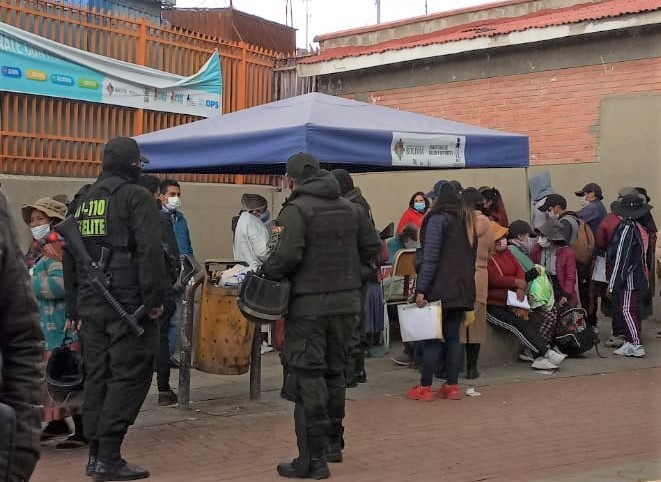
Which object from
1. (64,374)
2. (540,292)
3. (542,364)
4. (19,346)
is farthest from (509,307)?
(19,346)

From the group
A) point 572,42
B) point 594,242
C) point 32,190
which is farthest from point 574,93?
point 32,190

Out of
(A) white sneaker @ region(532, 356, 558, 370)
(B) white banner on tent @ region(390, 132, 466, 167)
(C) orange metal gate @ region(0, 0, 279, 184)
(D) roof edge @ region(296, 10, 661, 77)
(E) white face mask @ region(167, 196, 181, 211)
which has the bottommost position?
(A) white sneaker @ region(532, 356, 558, 370)

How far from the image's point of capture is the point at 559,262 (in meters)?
10.2

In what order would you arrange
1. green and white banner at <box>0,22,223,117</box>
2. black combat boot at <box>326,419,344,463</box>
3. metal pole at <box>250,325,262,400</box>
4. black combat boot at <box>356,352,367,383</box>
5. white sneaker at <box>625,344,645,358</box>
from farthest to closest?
green and white banner at <box>0,22,223,117</box> < white sneaker at <box>625,344,645,358</box> < black combat boot at <box>356,352,367,383</box> < metal pole at <box>250,325,262,400</box> < black combat boot at <box>326,419,344,463</box>

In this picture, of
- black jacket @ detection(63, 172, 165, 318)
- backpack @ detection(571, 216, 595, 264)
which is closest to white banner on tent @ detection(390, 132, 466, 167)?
backpack @ detection(571, 216, 595, 264)

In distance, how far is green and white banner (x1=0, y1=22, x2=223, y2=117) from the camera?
11609 mm

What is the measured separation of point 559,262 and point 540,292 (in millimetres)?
678

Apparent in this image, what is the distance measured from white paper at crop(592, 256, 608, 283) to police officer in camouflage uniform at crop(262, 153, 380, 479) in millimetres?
5807

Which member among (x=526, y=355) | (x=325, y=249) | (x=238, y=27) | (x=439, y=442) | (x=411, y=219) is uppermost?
(x=238, y=27)

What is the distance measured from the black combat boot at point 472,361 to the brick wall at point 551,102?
4834mm

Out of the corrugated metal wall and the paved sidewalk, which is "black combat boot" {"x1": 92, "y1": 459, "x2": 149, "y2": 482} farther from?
the corrugated metal wall

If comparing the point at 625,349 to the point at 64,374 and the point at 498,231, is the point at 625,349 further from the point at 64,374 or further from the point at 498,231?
the point at 64,374

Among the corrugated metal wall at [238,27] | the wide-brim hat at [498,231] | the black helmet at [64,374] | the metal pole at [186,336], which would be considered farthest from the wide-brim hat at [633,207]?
the corrugated metal wall at [238,27]

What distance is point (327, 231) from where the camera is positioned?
5730 mm
